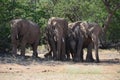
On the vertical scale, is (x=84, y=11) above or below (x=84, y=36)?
above

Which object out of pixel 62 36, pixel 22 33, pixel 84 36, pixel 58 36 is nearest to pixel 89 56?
pixel 84 36

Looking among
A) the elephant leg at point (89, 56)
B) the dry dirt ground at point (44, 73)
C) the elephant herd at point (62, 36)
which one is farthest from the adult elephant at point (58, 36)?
the dry dirt ground at point (44, 73)

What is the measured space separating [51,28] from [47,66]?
14.7 feet

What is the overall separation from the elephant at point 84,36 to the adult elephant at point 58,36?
2.06 feet

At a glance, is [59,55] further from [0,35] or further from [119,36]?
[119,36]

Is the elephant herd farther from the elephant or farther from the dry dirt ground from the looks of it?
the dry dirt ground

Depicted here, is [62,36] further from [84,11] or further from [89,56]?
[84,11]

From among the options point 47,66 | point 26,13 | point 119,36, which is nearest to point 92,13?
point 119,36

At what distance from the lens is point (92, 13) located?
34938 mm

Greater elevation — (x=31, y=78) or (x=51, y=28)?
(x=51, y=28)

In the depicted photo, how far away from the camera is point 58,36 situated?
773 inches

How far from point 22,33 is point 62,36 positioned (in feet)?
7.05

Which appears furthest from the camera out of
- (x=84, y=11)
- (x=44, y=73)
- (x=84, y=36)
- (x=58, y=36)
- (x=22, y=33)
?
(x=84, y=11)

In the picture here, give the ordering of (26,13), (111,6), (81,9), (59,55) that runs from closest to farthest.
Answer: (59,55) → (26,13) → (111,6) → (81,9)
